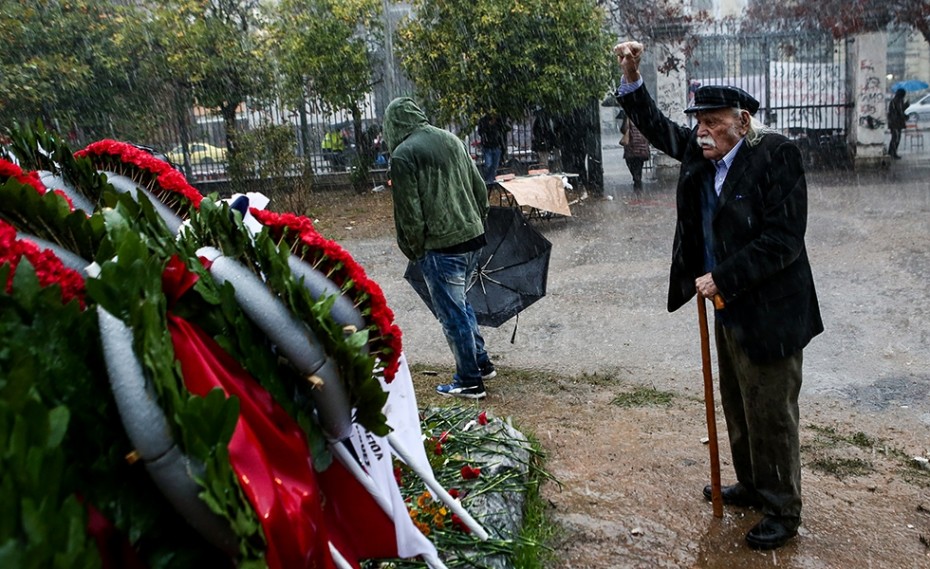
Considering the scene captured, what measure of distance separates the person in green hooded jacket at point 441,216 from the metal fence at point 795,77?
44.9ft

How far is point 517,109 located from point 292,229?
1298 centimetres

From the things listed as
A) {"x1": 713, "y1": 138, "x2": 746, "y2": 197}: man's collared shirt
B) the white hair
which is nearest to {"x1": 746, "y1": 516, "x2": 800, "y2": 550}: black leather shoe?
{"x1": 713, "y1": 138, "x2": 746, "y2": 197}: man's collared shirt

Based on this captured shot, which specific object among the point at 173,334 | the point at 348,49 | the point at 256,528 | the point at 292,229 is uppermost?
the point at 348,49

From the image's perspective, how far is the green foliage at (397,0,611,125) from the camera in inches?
568

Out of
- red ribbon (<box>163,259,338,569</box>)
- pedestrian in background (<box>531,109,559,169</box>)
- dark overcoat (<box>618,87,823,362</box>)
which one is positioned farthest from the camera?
pedestrian in background (<box>531,109,559,169</box>)

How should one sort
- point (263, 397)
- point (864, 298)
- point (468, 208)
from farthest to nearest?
point (864, 298) → point (468, 208) → point (263, 397)

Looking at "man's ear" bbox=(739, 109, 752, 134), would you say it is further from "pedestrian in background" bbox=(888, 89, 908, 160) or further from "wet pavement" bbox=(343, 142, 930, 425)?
"pedestrian in background" bbox=(888, 89, 908, 160)

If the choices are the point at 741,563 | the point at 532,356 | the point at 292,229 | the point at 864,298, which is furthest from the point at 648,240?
the point at 292,229

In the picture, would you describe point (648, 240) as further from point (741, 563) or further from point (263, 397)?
point (263, 397)

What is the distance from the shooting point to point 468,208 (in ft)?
19.0

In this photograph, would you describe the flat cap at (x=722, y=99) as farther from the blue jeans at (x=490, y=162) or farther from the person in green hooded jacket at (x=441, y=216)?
the blue jeans at (x=490, y=162)

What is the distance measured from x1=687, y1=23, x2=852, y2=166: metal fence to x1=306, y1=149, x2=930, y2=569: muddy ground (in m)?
7.60

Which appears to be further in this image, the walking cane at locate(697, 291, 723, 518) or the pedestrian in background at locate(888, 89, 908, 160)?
the pedestrian in background at locate(888, 89, 908, 160)

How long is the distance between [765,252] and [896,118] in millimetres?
17414
